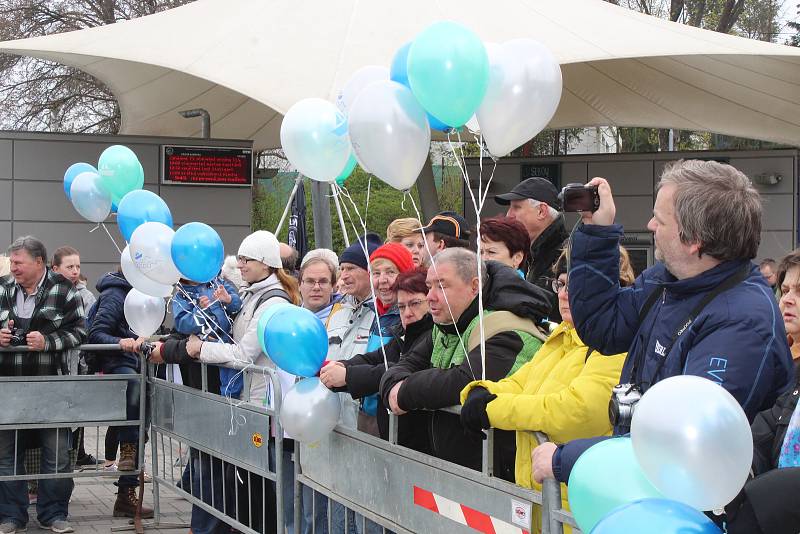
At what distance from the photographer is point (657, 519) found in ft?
6.69

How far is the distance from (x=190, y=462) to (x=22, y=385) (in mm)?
1369

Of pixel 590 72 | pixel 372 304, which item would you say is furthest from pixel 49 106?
pixel 372 304

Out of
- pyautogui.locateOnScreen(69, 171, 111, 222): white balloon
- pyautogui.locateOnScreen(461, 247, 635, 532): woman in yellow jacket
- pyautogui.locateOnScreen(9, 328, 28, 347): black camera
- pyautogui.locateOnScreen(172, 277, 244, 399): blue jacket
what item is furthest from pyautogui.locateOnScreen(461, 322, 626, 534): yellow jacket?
pyautogui.locateOnScreen(69, 171, 111, 222): white balloon

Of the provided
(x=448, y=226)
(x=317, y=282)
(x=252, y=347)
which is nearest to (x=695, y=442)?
(x=448, y=226)

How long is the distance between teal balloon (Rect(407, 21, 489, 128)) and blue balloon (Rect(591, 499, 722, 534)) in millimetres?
2328

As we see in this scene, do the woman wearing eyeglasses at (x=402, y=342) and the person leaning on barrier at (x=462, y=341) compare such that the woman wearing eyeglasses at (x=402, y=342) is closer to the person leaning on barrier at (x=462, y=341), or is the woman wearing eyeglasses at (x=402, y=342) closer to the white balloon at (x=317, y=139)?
the person leaning on barrier at (x=462, y=341)

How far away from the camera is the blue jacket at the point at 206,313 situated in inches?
262

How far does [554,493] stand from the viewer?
10.2ft

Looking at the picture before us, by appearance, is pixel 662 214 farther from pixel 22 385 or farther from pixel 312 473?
pixel 22 385

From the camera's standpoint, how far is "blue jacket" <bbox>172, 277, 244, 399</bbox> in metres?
6.65

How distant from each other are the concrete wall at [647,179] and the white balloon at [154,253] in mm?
10941

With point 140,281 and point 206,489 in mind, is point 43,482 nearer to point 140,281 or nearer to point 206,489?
point 206,489

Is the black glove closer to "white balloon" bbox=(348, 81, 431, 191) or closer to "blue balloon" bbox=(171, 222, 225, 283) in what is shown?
"white balloon" bbox=(348, 81, 431, 191)

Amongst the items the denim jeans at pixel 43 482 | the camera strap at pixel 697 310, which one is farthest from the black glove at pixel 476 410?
the denim jeans at pixel 43 482
